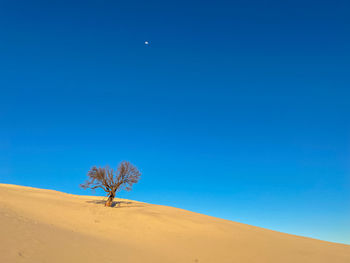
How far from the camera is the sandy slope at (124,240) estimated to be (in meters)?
10.7

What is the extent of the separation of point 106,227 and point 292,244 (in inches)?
547

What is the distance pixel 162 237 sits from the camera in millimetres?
16297

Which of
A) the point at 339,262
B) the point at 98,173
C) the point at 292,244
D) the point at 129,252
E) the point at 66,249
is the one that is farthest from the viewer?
the point at 98,173

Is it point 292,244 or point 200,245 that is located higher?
point 292,244

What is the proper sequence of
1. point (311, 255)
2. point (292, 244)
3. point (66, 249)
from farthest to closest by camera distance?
point (292, 244)
point (311, 255)
point (66, 249)

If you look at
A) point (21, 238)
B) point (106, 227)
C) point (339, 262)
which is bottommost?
point (21, 238)

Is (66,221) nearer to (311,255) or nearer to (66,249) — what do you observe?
(66,249)

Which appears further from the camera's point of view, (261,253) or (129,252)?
(261,253)

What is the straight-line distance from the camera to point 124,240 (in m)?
14.9

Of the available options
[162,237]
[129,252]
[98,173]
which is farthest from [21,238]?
[98,173]

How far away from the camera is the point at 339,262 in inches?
544

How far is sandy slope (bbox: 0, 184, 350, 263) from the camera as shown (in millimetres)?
10656

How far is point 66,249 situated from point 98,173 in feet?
49.9

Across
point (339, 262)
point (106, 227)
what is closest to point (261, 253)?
point (339, 262)
